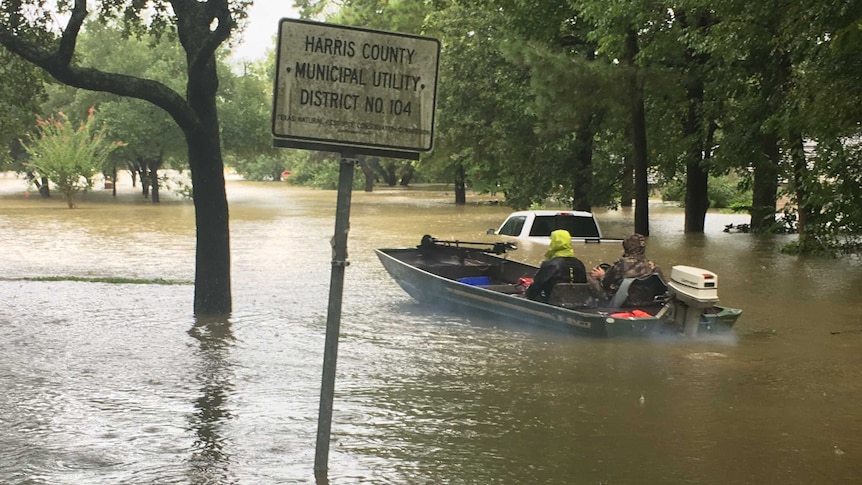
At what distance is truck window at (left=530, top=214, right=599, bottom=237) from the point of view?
835 inches

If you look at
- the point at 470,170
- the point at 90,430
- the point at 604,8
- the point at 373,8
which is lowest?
the point at 90,430

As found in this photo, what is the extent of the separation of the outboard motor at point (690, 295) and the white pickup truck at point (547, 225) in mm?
9019

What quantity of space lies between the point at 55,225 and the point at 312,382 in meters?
25.1

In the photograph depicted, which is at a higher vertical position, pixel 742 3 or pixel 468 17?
pixel 468 17

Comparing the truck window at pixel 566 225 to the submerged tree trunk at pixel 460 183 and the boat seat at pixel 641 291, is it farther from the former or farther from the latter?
the submerged tree trunk at pixel 460 183

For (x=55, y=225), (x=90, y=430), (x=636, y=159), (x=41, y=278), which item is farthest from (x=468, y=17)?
(x=90, y=430)

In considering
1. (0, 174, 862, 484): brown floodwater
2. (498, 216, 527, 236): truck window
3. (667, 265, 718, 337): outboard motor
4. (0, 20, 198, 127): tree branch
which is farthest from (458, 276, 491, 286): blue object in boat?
(498, 216, 527, 236): truck window

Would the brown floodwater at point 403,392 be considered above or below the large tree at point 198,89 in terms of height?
below

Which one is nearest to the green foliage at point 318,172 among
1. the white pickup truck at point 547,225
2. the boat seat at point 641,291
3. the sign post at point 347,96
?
the white pickup truck at point 547,225

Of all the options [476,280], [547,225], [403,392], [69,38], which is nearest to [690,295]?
[403,392]

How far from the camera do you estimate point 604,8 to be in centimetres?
2339

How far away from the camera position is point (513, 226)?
22.0 meters

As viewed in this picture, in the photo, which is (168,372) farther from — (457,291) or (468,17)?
(468,17)

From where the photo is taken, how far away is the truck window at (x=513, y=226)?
21.7 m
